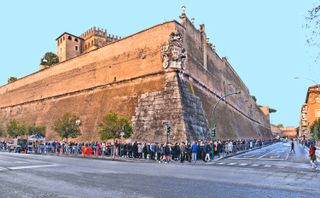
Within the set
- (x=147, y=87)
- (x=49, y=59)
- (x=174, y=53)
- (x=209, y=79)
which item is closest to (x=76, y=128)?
(x=147, y=87)

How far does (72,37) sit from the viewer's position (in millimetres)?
86938

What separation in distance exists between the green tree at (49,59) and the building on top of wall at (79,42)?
2488 mm

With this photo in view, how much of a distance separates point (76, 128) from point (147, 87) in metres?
10.3

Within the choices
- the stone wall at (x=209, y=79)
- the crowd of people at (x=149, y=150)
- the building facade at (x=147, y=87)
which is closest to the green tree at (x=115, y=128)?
the crowd of people at (x=149, y=150)

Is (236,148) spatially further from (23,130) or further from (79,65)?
(23,130)

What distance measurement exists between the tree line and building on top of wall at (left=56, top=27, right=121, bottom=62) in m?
27.3

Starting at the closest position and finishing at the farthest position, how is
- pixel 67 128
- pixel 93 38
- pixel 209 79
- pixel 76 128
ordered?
pixel 67 128, pixel 76 128, pixel 209 79, pixel 93 38

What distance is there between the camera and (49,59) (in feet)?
296

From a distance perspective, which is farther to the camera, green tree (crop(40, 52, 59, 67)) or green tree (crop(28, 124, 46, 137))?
green tree (crop(40, 52, 59, 67))

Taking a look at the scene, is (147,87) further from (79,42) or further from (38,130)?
(79,42)

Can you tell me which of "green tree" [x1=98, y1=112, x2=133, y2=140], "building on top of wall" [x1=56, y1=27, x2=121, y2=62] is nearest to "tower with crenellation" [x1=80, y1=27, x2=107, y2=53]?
"building on top of wall" [x1=56, y1=27, x2=121, y2=62]

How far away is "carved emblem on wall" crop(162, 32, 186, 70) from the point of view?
3578cm

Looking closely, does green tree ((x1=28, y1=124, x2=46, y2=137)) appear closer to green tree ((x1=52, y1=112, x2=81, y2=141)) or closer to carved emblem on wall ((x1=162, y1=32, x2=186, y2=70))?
green tree ((x1=52, y1=112, x2=81, y2=141))

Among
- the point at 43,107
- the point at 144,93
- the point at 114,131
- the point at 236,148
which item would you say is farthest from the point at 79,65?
the point at 236,148
